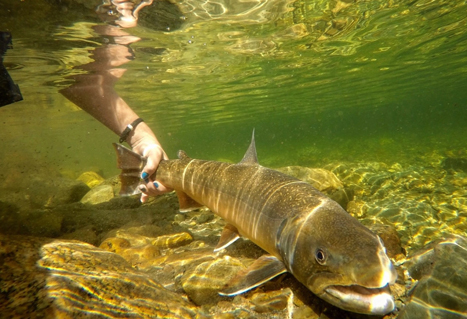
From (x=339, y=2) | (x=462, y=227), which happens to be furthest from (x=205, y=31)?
(x=462, y=227)

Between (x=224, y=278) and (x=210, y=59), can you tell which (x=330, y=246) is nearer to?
(x=224, y=278)

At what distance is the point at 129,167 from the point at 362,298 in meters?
5.05

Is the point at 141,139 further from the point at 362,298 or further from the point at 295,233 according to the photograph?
the point at 362,298

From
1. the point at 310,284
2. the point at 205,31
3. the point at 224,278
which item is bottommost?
the point at 224,278

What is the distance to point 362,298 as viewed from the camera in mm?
2250

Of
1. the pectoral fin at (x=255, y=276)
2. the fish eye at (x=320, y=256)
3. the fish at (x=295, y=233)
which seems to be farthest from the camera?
the pectoral fin at (x=255, y=276)

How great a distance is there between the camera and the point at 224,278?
3.46 metres

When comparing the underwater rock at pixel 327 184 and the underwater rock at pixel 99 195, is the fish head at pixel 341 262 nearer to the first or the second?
the underwater rock at pixel 327 184

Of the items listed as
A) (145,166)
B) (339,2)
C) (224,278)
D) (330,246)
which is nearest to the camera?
(330,246)

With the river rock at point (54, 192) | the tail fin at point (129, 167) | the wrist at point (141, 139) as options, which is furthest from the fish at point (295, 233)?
the river rock at point (54, 192)

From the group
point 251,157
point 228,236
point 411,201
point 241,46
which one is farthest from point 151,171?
point 241,46

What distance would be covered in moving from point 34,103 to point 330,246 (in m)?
27.4

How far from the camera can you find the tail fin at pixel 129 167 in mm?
5543

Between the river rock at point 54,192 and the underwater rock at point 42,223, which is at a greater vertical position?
the underwater rock at point 42,223
